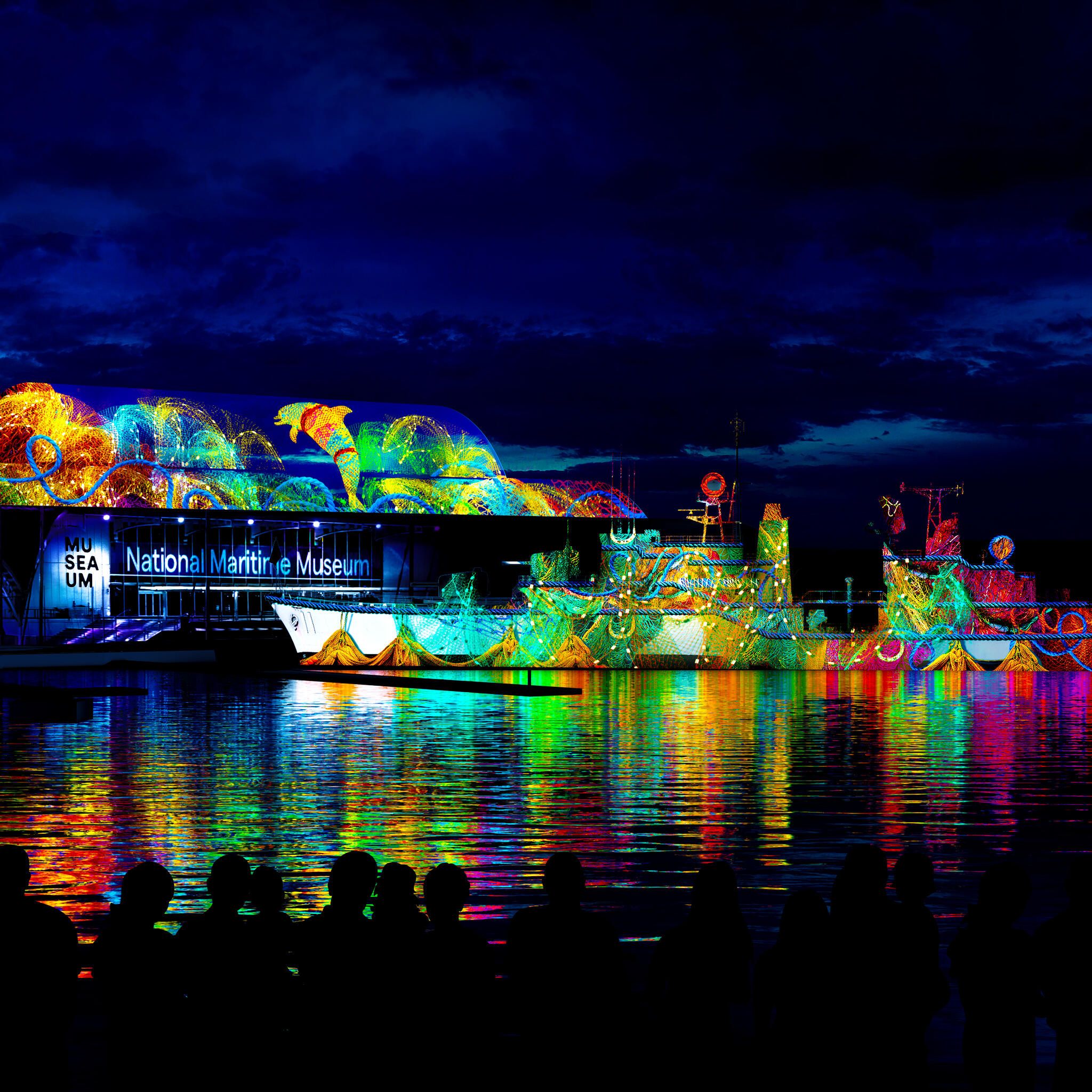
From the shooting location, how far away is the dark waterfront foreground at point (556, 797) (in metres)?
9.20

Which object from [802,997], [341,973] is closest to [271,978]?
[341,973]

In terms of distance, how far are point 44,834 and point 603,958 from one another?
26.1 ft

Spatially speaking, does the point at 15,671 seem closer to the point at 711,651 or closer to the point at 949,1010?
the point at 711,651

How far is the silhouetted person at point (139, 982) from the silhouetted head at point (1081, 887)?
3.25m

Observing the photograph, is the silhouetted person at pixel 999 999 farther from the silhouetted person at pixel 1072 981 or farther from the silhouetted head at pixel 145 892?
the silhouetted head at pixel 145 892

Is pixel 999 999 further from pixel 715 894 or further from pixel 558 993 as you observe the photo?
pixel 558 993

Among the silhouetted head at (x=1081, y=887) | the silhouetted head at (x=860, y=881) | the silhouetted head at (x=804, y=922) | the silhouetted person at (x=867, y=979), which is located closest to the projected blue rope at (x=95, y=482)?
the silhouetted head at (x=860, y=881)

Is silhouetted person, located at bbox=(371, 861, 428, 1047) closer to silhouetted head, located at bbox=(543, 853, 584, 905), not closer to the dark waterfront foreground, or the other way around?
silhouetted head, located at bbox=(543, 853, 584, 905)

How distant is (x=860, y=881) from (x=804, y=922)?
0.54 metres

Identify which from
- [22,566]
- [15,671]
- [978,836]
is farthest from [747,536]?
[978,836]

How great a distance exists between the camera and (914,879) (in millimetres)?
5180

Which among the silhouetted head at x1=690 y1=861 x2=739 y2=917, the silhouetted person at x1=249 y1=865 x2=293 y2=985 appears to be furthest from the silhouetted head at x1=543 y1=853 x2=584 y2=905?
the silhouetted person at x1=249 y1=865 x2=293 y2=985

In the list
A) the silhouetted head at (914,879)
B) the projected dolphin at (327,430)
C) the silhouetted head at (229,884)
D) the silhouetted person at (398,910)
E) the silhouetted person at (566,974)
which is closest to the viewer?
the silhouetted person at (566,974)

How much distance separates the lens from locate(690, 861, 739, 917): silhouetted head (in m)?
4.66
